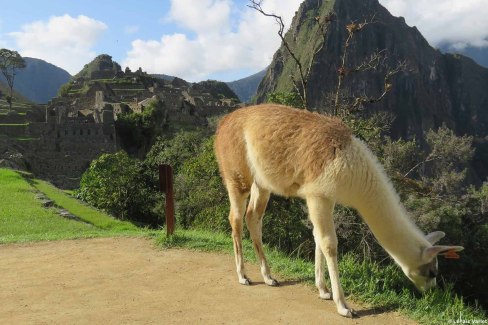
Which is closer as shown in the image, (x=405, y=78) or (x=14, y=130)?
(x=14, y=130)

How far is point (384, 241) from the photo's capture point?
4051 millimetres

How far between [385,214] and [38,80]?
8126 inches

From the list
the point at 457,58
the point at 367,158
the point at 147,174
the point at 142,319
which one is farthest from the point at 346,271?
the point at 457,58

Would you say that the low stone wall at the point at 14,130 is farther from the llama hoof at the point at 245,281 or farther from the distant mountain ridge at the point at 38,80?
the distant mountain ridge at the point at 38,80

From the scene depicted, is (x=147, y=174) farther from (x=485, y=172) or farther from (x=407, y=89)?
(x=407, y=89)

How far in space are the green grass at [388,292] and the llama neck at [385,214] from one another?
562 mm

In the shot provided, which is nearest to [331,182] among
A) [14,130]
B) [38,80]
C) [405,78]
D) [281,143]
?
[281,143]

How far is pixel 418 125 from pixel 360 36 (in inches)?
1411

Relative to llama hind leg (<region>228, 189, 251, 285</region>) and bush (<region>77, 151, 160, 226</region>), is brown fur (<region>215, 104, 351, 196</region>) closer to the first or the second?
llama hind leg (<region>228, 189, 251, 285</region>)

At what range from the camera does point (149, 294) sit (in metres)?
4.72

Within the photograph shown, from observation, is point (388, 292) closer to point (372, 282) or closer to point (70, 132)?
point (372, 282)

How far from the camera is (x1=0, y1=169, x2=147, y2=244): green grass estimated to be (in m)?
8.52

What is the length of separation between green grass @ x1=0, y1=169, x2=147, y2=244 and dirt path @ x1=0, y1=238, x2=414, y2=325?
6.60ft

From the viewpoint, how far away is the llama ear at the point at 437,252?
12.5ft
